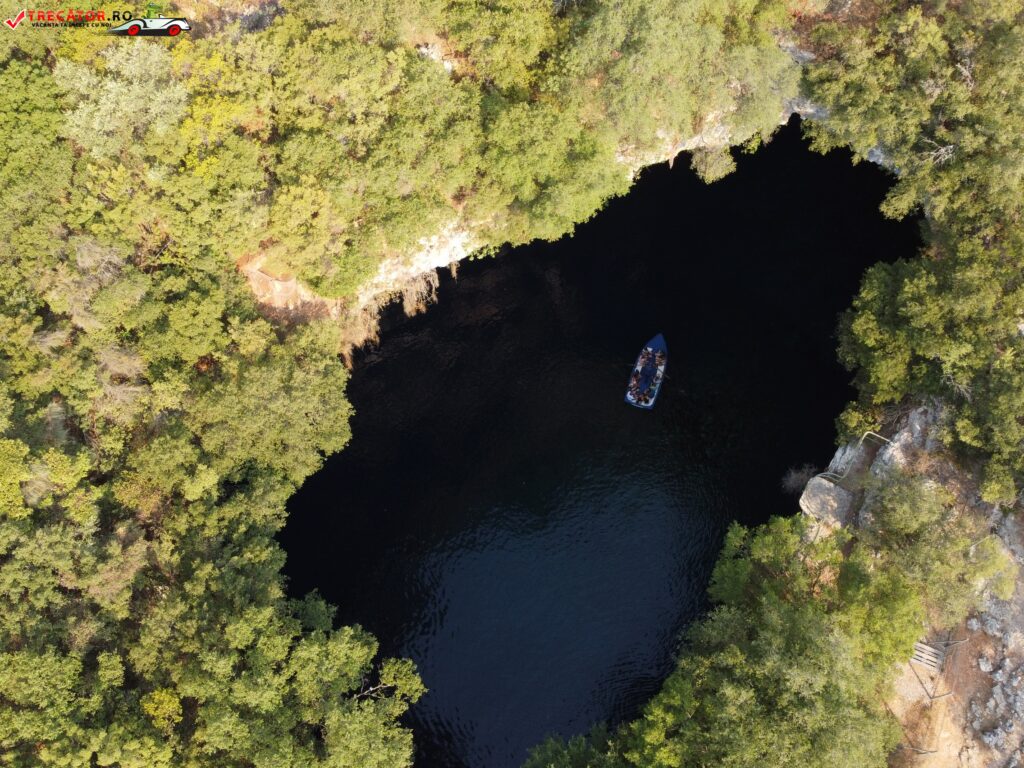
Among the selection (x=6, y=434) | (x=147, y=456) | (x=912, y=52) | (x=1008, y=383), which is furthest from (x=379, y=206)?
(x=1008, y=383)

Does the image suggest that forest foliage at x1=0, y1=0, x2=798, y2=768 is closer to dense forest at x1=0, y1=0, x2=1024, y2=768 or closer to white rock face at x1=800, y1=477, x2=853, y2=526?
dense forest at x1=0, y1=0, x2=1024, y2=768

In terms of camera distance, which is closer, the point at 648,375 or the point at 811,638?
the point at 811,638

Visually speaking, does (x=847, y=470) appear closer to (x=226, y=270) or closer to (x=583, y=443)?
(x=583, y=443)

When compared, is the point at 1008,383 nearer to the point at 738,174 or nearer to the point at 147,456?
the point at 738,174

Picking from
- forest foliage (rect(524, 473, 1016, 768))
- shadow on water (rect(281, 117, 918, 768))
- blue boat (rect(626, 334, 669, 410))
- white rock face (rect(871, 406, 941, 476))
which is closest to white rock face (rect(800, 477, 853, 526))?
forest foliage (rect(524, 473, 1016, 768))

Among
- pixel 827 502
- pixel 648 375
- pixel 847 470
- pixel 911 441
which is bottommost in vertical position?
pixel 827 502

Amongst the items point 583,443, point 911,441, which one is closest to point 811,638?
point 911,441
